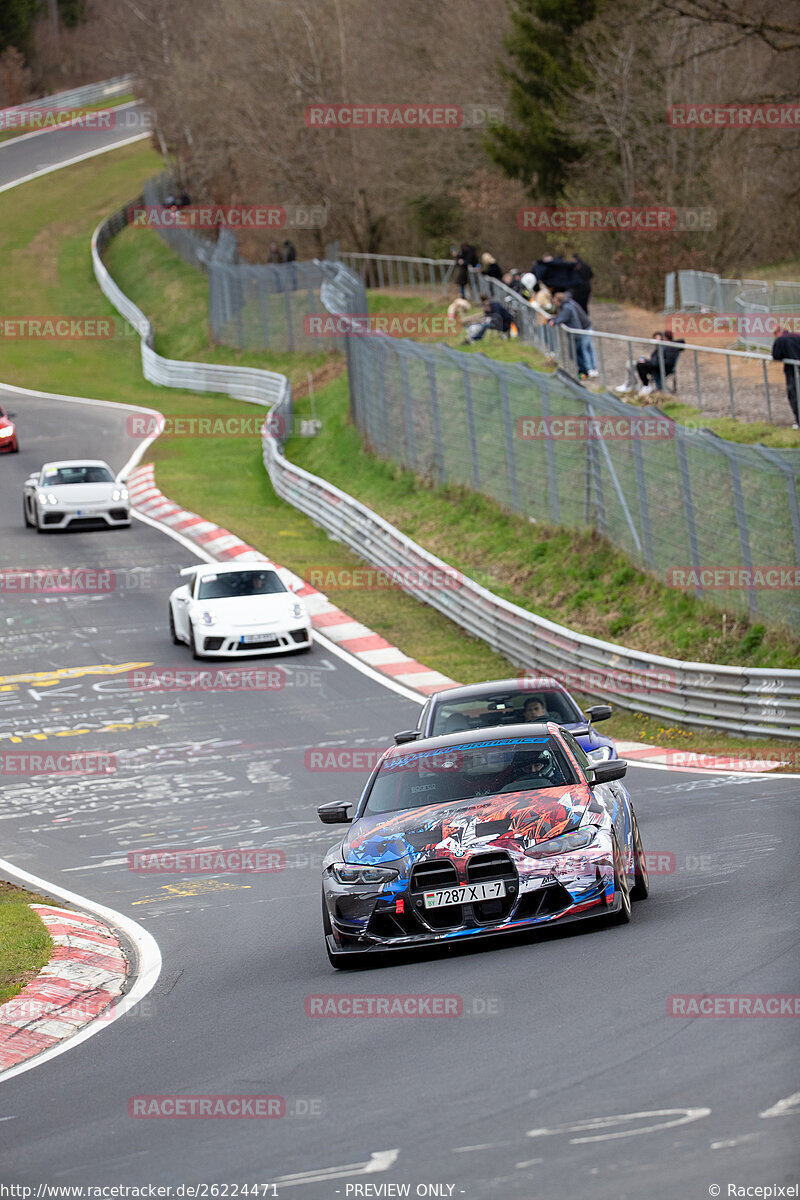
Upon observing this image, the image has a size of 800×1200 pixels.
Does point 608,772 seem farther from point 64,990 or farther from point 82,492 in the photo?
point 82,492

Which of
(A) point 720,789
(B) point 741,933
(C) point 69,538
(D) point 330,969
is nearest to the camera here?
(B) point 741,933

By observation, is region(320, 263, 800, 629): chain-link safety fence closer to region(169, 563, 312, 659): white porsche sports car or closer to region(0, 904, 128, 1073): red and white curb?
region(169, 563, 312, 659): white porsche sports car

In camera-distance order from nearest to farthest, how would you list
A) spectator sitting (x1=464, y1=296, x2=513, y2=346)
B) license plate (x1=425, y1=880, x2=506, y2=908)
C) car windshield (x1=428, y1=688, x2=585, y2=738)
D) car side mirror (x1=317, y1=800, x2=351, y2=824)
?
license plate (x1=425, y1=880, x2=506, y2=908), car side mirror (x1=317, y1=800, x2=351, y2=824), car windshield (x1=428, y1=688, x2=585, y2=738), spectator sitting (x1=464, y1=296, x2=513, y2=346)

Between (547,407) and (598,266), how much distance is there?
936 inches

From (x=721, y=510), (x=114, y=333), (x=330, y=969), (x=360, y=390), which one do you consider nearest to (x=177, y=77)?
(x=114, y=333)

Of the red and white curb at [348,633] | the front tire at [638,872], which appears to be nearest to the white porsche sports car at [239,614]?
the red and white curb at [348,633]

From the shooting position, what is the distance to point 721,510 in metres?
19.0

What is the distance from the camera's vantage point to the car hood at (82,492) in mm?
32375

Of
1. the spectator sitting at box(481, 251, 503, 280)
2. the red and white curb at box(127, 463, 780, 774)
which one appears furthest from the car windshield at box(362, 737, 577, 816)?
the spectator sitting at box(481, 251, 503, 280)

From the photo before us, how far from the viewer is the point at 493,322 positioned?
120 feet

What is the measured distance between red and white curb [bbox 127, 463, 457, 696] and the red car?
517cm

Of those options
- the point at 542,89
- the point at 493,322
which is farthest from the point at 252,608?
the point at 542,89

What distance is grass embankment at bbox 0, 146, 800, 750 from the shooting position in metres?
20.7

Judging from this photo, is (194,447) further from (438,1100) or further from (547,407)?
(438,1100)
